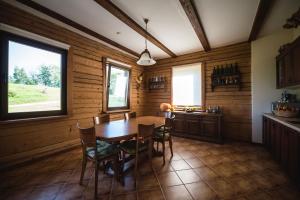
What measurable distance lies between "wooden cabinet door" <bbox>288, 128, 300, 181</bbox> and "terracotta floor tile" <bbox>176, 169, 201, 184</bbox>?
1261 millimetres

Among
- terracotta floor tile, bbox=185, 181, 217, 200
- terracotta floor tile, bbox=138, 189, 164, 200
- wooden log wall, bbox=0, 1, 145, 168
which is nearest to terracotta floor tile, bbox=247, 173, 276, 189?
terracotta floor tile, bbox=185, 181, 217, 200

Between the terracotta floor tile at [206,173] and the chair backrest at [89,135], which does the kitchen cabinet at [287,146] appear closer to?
the terracotta floor tile at [206,173]

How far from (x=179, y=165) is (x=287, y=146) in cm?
167

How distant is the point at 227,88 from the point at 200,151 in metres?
2.09

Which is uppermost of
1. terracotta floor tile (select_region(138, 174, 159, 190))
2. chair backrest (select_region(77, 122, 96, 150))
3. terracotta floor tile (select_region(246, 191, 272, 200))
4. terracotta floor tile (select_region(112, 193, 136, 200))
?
chair backrest (select_region(77, 122, 96, 150))

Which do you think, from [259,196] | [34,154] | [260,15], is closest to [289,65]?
[260,15]

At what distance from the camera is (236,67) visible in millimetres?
4051

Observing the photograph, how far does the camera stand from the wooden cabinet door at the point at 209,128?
394 cm

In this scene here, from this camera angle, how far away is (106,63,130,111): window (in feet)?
14.3

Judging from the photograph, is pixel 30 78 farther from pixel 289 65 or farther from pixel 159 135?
pixel 289 65

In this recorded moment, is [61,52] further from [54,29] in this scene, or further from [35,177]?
[35,177]

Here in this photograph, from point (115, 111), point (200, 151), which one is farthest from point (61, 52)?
point (200, 151)

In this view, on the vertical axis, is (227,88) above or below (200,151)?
above

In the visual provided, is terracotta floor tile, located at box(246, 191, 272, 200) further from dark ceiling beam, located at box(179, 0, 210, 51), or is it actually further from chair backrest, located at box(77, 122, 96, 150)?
dark ceiling beam, located at box(179, 0, 210, 51)
